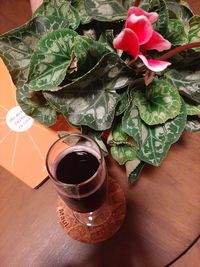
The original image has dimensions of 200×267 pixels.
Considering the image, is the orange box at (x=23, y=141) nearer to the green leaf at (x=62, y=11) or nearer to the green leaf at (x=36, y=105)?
the green leaf at (x=36, y=105)

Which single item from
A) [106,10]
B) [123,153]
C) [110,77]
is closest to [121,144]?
[123,153]

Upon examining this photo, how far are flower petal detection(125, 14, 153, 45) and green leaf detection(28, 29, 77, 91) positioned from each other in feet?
0.42

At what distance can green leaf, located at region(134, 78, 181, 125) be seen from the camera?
63 centimetres

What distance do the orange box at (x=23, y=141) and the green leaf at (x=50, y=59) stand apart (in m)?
0.18

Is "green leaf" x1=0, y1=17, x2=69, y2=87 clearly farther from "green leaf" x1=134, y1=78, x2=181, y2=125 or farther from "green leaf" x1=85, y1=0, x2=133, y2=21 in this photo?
"green leaf" x1=134, y1=78, x2=181, y2=125

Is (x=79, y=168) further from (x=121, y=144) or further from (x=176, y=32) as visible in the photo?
(x=176, y=32)

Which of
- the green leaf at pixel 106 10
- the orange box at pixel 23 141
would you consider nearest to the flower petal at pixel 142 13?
the green leaf at pixel 106 10

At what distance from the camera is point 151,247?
694 mm

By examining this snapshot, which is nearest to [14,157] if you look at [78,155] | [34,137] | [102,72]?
[34,137]

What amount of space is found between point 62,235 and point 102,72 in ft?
1.07

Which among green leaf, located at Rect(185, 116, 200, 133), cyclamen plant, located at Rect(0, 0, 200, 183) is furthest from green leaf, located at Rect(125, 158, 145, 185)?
green leaf, located at Rect(185, 116, 200, 133)

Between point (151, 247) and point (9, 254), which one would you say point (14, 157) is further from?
point (151, 247)

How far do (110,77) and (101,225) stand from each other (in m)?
0.29

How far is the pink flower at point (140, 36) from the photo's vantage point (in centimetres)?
53
